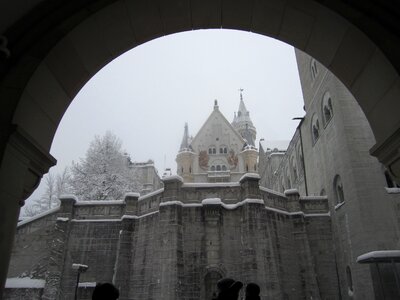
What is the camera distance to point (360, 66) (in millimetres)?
4977

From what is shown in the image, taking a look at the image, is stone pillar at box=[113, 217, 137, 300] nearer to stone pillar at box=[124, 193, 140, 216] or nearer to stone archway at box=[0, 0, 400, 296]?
stone pillar at box=[124, 193, 140, 216]

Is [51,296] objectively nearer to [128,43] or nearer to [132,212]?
[132,212]

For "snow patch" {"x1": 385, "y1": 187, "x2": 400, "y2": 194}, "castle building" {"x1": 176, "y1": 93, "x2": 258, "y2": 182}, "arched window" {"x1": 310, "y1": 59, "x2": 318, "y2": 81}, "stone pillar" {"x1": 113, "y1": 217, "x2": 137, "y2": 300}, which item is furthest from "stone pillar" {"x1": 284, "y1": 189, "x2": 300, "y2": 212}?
"castle building" {"x1": 176, "y1": 93, "x2": 258, "y2": 182}

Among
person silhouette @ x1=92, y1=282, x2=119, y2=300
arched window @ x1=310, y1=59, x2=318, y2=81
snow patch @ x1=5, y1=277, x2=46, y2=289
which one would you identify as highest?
arched window @ x1=310, y1=59, x2=318, y2=81

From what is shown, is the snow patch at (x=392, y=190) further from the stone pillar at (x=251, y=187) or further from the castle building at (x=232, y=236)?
the stone pillar at (x=251, y=187)

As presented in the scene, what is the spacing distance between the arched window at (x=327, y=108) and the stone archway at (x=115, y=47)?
20.4m

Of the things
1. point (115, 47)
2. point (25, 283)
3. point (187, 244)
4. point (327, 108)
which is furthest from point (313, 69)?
point (115, 47)

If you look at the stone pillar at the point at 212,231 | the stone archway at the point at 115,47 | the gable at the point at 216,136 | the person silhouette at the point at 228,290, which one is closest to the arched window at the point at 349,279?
the stone pillar at the point at 212,231

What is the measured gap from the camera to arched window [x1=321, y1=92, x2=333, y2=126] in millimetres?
24656

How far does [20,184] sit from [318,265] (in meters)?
22.0

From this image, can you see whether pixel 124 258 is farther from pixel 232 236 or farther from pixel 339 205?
pixel 339 205

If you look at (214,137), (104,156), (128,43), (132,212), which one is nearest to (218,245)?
(132,212)

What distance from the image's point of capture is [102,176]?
37000 millimetres

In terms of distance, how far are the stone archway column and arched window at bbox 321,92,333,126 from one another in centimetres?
2283
